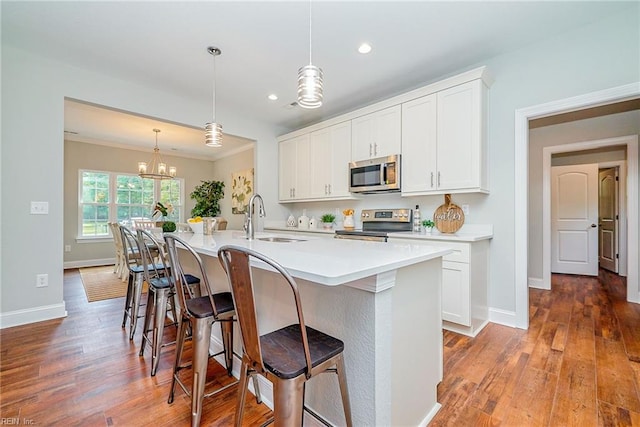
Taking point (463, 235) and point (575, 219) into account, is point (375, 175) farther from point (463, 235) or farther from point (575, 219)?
point (575, 219)

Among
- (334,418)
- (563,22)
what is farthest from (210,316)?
(563,22)

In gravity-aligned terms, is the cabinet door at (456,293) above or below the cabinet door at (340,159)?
below

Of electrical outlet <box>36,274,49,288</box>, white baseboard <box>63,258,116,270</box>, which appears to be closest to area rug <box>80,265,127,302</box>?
white baseboard <box>63,258,116,270</box>

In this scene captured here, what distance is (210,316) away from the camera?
1.48 meters

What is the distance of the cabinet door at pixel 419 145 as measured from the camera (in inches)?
119

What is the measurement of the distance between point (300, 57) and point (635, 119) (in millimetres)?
4192

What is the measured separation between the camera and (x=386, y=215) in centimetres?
363

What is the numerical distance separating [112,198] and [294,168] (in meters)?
4.50

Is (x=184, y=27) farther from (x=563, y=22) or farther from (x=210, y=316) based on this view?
(x=563, y=22)

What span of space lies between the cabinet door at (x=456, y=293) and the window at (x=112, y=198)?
510cm

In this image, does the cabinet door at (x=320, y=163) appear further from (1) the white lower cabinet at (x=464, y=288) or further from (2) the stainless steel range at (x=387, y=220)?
(1) the white lower cabinet at (x=464, y=288)

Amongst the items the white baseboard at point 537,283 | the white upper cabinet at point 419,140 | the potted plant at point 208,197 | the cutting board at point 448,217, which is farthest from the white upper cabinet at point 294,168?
the white baseboard at point 537,283

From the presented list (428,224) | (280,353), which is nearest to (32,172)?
(280,353)

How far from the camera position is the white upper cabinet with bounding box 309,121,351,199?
3914mm
